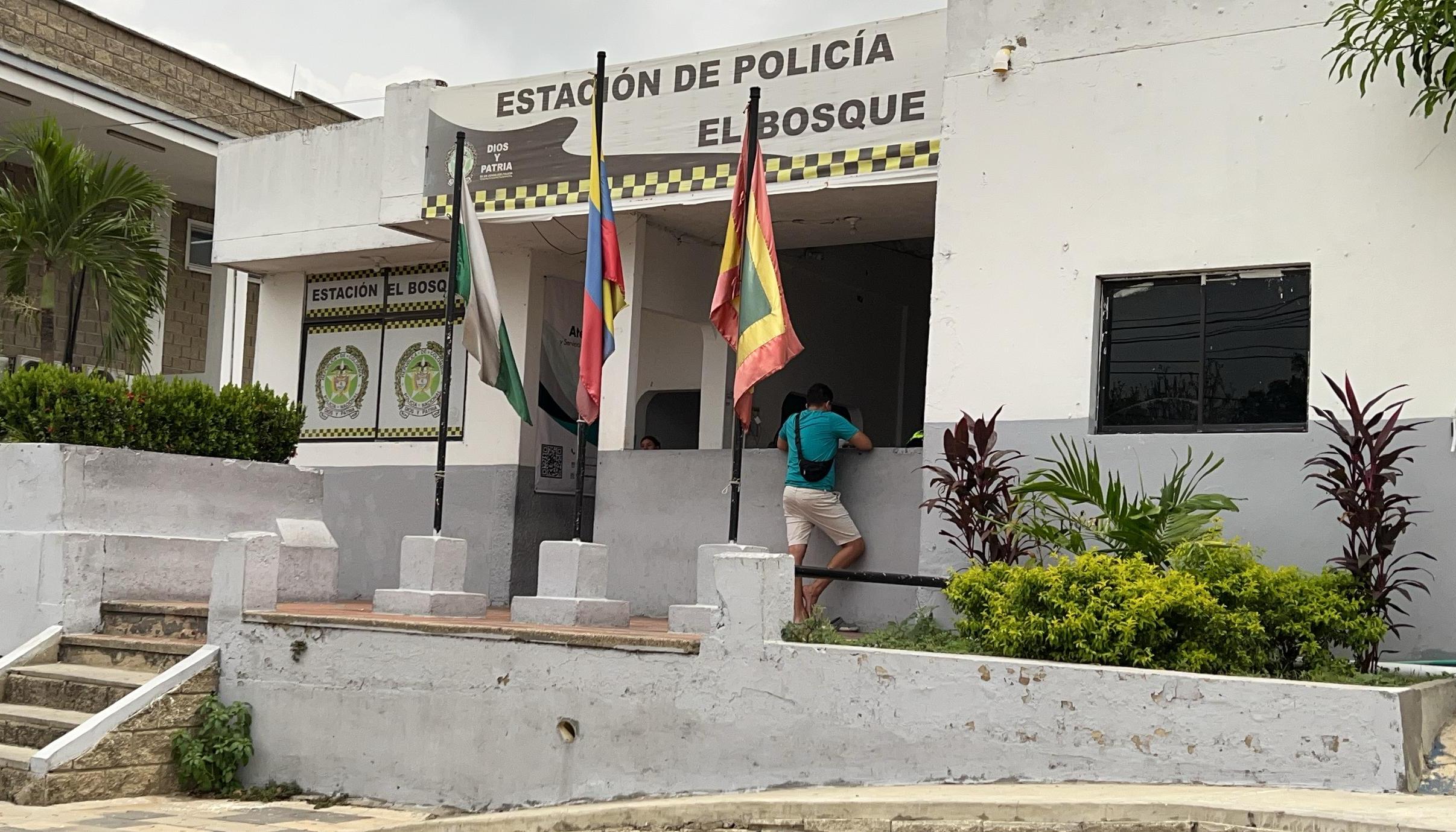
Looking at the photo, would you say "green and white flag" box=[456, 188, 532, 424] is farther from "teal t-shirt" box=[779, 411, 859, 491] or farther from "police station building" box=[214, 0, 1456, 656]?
"teal t-shirt" box=[779, 411, 859, 491]

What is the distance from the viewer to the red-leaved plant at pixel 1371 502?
7.64 m

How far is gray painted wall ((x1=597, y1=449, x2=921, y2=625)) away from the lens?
10836 mm

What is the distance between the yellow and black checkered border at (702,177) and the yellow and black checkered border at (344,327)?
8.37ft

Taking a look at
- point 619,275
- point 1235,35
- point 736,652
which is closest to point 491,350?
point 619,275

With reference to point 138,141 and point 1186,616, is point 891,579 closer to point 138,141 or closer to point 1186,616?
point 1186,616

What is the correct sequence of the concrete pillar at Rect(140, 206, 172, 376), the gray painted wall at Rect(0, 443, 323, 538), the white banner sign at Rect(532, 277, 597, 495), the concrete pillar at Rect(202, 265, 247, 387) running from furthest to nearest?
1. the concrete pillar at Rect(140, 206, 172, 376)
2. the concrete pillar at Rect(202, 265, 247, 387)
3. the white banner sign at Rect(532, 277, 597, 495)
4. the gray painted wall at Rect(0, 443, 323, 538)

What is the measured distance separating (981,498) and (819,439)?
1.97 metres

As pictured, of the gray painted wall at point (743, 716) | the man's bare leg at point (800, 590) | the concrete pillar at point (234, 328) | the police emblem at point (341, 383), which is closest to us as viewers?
the gray painted wall at point (743, 716)

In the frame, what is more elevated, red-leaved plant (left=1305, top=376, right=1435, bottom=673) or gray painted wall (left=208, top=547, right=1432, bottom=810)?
red-leaved plant (left=1305, top=376, right=1435, bottom=673)

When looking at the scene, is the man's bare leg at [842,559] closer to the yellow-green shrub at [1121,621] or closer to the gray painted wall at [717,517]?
the gray painted wall at [717,517]

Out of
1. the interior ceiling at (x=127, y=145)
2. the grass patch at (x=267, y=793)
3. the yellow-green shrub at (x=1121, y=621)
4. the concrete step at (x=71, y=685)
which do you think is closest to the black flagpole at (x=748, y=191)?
the yellow-green shrub at (x=1121, y=621)

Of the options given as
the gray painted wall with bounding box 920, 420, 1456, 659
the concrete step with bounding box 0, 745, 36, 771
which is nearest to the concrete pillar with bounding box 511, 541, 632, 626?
the gray painted wall with bounding box 920, 420, 1456, 659

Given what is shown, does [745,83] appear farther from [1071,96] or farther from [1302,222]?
[1302,222]

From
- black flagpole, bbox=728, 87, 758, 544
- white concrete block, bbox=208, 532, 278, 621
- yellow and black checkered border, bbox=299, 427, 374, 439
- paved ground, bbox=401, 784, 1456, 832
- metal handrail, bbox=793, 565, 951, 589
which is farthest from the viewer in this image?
yellow and black checkered border, bbox=299, 427, 374, 439
